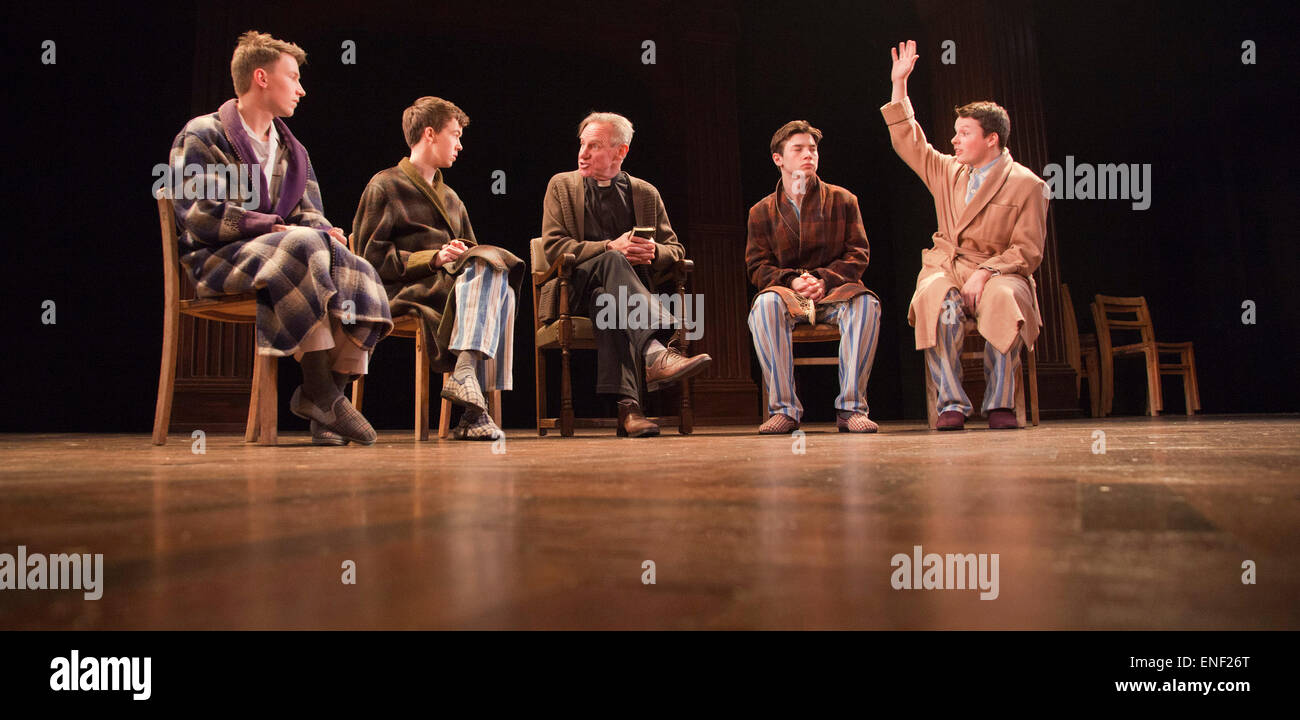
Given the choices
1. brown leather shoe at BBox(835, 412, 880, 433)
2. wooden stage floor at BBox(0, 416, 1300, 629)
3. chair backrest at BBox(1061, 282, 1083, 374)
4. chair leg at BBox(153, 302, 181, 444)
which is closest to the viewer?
wooden stage floor at BBox(0, 416, 1300, 629)

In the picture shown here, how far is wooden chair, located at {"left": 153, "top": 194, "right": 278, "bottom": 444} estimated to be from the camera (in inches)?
96.9

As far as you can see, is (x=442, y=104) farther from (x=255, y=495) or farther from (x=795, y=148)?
(x=255, y=495)

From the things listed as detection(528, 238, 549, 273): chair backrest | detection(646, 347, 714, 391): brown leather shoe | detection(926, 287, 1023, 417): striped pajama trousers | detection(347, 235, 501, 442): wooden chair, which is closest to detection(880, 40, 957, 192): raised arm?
detection(926, 287, 1023, 417): striped pajama trousers

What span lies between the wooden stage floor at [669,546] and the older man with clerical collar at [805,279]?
2.04 m

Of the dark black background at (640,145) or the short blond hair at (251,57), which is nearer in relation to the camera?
the short blond hair at (251,57)

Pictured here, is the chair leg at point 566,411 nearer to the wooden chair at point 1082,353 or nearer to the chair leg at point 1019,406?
the chair leg at point 1019,406

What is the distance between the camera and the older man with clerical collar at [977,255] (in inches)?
122

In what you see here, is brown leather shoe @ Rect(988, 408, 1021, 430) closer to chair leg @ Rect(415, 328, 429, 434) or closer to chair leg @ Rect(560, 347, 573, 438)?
chair leg @ Rect(560, 347, 573, 438)

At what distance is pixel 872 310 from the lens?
3.26m

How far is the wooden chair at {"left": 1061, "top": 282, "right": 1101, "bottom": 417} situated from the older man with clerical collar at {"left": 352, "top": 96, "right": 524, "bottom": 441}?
3.86 meters

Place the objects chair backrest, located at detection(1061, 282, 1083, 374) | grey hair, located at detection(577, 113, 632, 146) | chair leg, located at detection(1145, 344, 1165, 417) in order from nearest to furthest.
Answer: grey hair, located at detection(577, 113, 632, 146) < chair backrest, located at detection(1061, 282, 1083, 374) < chair leg, located at detection(1145, 344, 1165, 417)

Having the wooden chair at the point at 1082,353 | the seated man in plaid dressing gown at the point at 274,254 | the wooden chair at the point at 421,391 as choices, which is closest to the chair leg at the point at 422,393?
the wooden chair at the point at 421,391

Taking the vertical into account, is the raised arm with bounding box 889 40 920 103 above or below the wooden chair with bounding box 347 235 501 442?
above

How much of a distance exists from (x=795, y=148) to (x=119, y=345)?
155 inches
